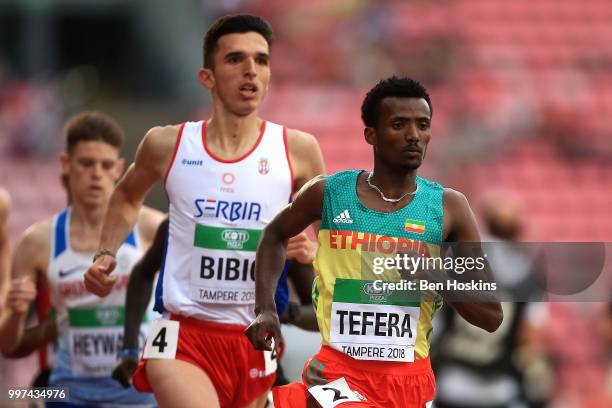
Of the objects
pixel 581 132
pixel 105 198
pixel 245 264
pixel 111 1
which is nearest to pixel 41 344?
pixel 105 198

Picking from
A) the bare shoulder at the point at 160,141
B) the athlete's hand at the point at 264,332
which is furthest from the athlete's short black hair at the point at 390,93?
the bare shoulder at the point at 160,141

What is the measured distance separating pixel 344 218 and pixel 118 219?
165 cm

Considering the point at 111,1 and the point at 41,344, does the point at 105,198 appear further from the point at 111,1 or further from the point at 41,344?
the point at 111,1

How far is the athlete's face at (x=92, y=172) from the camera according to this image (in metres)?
7.11

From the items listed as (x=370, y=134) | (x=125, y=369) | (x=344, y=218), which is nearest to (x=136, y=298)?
(x=125, y=369)

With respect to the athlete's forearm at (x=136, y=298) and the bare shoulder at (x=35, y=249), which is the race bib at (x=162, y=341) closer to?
the athlete's forearm at (x=136, y=298)

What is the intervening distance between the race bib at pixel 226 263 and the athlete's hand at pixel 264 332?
87 cm

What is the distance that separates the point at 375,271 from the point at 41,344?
2.90 meters

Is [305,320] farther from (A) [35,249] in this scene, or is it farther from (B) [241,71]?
(A) [35,249]

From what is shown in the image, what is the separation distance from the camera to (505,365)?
864 centimetres

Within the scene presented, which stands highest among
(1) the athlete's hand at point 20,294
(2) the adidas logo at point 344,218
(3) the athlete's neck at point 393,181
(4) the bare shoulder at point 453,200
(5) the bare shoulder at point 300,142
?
(5) the bare shoulder at point 300,142

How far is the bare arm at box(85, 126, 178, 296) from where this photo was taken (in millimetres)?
5895

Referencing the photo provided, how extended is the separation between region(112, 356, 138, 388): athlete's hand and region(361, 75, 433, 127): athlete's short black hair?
2088 mm

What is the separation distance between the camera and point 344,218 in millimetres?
4902
